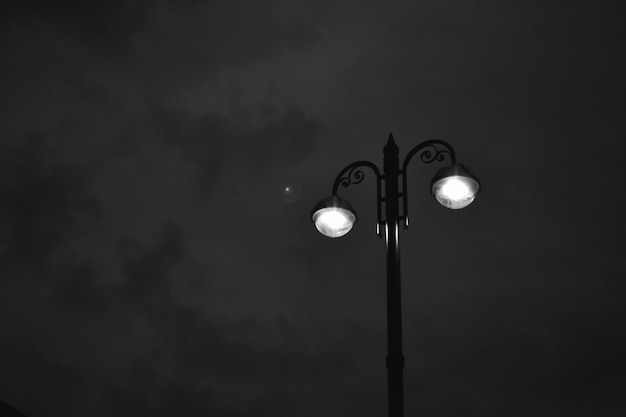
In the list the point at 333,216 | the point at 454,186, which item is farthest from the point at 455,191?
the point at 333,216

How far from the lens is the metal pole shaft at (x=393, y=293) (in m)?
6.12

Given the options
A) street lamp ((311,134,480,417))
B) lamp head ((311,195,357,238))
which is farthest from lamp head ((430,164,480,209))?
lamp head ((311,195,357,238))

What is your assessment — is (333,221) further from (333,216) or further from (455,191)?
(455,191)

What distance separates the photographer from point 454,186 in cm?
735

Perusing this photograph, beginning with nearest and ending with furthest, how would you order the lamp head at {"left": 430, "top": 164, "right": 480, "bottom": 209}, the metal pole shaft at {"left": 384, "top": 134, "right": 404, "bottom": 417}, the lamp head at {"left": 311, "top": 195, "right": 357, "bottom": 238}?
the metal pole shaft at {"left": 384, "top": 134, "right": 404, "bottom": 417} < the lamp head at {"left": 430, "top": 164, "right": 480, "bottom": 209} < the lamp head at {"left": 311, "top": 195, "right": 357, "bottom": 238}

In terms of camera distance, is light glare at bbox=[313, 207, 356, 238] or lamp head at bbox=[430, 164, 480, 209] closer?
lamp head at bbox=[430, 164, 480, 209]

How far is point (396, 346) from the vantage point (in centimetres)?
634

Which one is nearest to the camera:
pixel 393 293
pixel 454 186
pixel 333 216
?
pixel 393 293

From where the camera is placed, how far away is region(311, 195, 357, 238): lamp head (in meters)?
7.77

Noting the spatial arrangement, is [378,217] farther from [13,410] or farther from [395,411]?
[13,410]

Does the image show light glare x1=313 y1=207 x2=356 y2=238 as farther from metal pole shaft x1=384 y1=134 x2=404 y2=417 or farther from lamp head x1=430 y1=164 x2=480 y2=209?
lamp head x1=430 y1=164 x2=480 y2=209

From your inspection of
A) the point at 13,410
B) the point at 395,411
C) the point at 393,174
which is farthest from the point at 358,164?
the point at 13,410

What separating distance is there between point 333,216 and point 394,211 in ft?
3.10

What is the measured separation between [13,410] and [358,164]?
1573 centimetres
